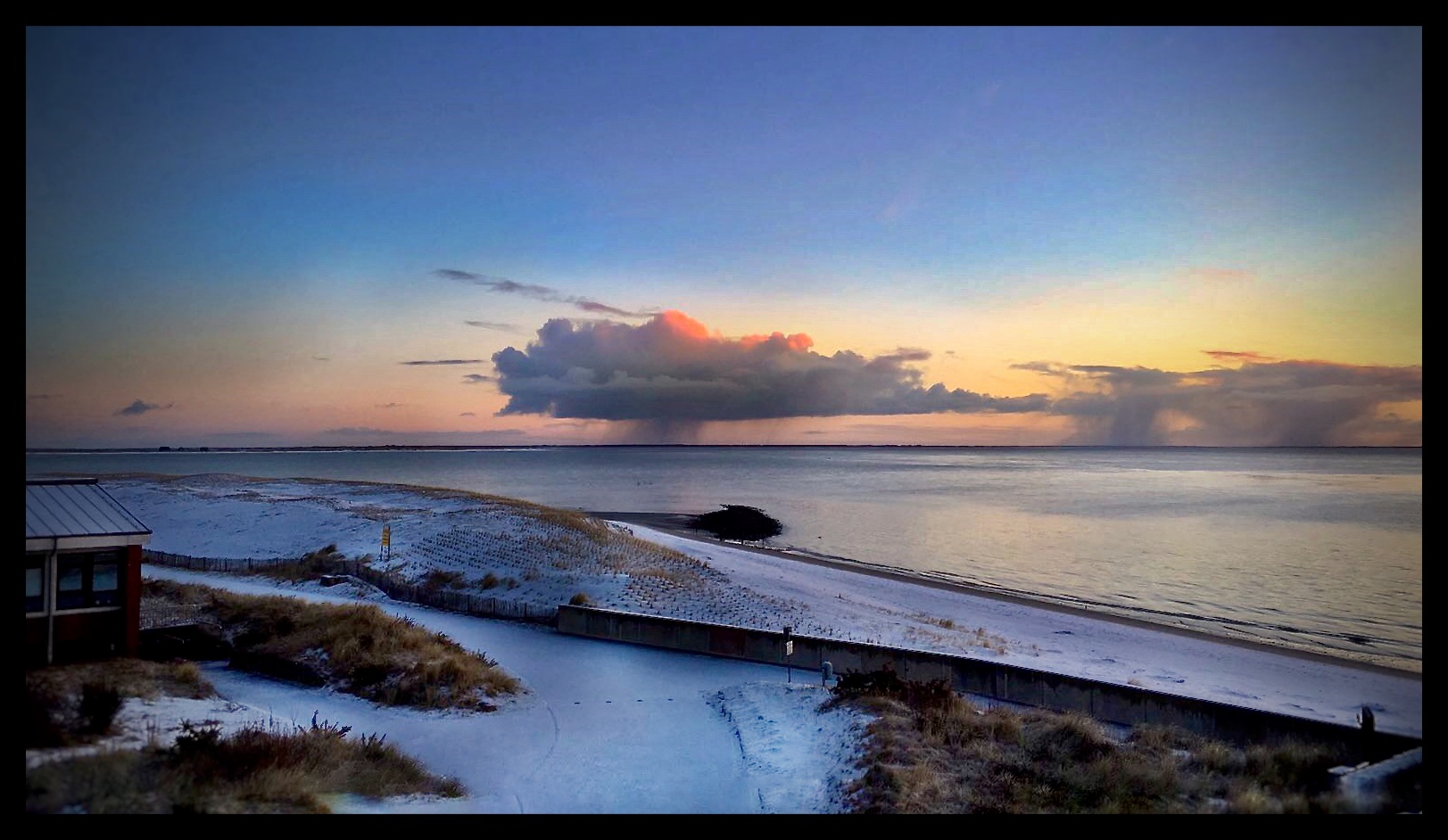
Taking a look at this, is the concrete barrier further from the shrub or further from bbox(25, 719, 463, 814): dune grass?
the shrub

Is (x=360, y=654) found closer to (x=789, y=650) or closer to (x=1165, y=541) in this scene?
(x=789, y=650)

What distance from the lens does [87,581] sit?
9.83m

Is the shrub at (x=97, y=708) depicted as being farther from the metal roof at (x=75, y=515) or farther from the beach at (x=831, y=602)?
the beach at (x=831, y=602)

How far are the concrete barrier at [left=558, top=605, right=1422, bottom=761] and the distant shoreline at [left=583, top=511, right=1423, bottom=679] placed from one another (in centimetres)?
192

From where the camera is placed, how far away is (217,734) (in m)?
8.22

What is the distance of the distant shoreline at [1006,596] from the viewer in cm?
1905

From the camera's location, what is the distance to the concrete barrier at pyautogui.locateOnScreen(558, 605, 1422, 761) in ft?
34.3

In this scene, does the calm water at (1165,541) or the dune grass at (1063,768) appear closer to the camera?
the dune grass at (1063,768)

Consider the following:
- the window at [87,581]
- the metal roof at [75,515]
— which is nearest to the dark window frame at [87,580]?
the window at [87,581]

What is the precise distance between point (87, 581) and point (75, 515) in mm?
880

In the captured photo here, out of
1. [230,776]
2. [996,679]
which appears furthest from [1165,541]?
[230,776]

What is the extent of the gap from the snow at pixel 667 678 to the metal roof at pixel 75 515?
234cm

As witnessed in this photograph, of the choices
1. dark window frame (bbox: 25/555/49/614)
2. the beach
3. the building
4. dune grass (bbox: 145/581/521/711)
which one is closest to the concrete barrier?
the beach
